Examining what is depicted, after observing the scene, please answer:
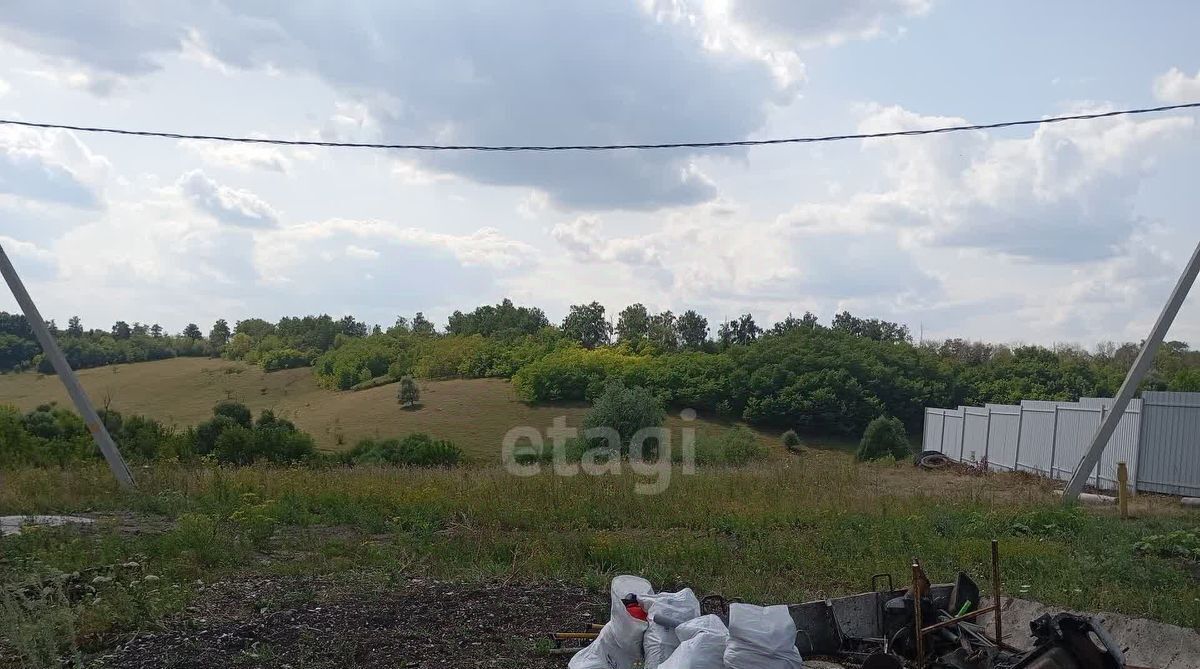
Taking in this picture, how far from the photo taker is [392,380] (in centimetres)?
5394

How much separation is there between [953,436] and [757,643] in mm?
30239

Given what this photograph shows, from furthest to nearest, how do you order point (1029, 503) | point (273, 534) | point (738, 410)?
1. point (738, 410)
2. point (1029, 503)
3. point (273, 534)

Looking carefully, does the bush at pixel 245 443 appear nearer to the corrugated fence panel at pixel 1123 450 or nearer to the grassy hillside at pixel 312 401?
the grassy hillside at pixel 312 401

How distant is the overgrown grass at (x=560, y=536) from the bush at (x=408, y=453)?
995 cm

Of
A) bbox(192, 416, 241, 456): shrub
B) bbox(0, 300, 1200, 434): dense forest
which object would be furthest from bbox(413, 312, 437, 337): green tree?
bbox(192, 416, 241, 456): shrub

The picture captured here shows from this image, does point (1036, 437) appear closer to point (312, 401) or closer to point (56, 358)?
point (56, 358)

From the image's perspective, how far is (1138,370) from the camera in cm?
1360

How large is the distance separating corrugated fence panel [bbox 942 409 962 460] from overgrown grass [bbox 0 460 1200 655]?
53.4ft

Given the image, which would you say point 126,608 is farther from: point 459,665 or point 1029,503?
point 1029,503

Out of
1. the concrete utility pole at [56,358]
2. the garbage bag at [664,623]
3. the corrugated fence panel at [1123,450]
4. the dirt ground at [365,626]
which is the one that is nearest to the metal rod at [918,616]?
the garbage bag at [664,623]

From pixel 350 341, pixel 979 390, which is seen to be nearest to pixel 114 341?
pixel 350 341

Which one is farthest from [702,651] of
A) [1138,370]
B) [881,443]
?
[881,443]

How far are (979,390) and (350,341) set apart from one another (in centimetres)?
→ 3854

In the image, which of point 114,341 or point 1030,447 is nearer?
point 1030,447
